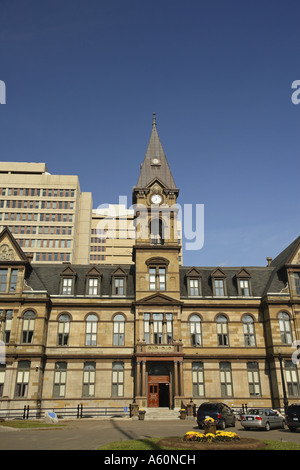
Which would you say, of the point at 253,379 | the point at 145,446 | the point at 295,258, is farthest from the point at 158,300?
the point at 145,446

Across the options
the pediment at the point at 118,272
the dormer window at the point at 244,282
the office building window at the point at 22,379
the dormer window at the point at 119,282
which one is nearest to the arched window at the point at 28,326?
the office building window at the point at 22,379

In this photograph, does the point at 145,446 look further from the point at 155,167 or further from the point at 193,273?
the point at 155,167

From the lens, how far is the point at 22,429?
2427 centimetres

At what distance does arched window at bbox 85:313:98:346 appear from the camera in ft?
136

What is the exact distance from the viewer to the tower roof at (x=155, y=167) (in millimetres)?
47500

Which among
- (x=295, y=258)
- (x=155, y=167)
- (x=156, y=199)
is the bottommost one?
(x=295, y=258)

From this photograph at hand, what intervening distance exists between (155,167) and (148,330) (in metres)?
19.5

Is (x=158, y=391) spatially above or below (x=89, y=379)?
below

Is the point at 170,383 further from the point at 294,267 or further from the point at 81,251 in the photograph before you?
the point at 81,251

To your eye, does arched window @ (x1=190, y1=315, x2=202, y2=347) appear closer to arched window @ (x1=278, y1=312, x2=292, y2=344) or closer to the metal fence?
arched window @ (x1=278, y1=312, x2=292, y2=344)

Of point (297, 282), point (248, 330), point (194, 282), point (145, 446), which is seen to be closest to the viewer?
point (145, 446)

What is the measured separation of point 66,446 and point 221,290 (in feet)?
100

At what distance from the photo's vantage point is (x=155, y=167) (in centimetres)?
4894
